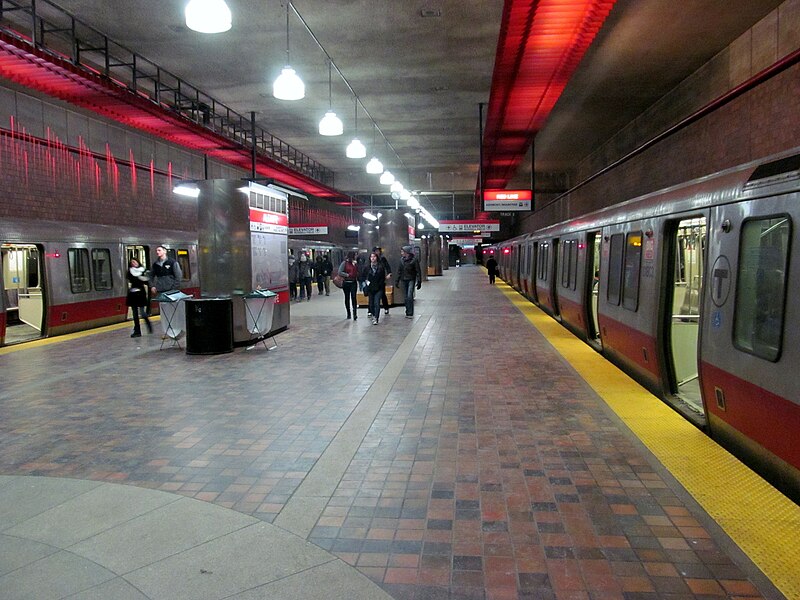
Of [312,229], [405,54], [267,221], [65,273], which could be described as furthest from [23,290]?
[312,229]

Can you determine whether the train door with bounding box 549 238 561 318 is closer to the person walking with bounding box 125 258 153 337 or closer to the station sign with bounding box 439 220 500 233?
the person walking with bounding box 125 258 153 337

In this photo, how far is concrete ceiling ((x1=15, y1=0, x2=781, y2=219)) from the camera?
9656 millimetres

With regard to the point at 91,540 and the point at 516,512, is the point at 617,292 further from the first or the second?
the point at 91,540

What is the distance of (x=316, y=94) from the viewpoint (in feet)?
48.4

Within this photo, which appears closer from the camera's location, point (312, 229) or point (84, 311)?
point (84, 311)

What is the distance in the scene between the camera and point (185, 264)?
1753 cm

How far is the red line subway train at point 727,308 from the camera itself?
12.1ft

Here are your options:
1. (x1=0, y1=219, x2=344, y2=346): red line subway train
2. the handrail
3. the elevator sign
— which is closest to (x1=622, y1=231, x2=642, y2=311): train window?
(x1=0, y1=219, x2=344, y2=346): red line subway train

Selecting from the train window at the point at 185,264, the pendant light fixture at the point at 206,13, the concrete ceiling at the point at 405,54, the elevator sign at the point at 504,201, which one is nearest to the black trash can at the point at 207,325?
the concrete ceiling at the point at 405,54

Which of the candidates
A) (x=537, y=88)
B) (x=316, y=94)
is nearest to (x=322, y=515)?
(x=537, y=88)

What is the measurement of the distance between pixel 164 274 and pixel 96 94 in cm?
328

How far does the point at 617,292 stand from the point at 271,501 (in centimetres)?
551

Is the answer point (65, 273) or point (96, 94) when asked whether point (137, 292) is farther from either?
point (96, 94)

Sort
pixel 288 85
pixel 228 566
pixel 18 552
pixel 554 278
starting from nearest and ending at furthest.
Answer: pixel 228 566 → pixel 18 552 → pixel 288 85 → pixel 554 278
